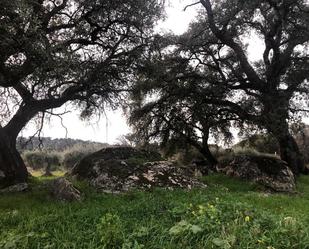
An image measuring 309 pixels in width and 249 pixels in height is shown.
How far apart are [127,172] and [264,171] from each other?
7819 millimetres

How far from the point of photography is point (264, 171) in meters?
18.5

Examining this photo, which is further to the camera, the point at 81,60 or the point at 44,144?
the point at 44,144

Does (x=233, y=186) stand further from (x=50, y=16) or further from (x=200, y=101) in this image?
(x=50, y=16)

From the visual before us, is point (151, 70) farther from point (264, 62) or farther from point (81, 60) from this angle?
point (264, 62)

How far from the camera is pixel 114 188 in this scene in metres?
13.5

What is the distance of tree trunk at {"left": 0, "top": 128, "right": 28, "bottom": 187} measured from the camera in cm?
1502

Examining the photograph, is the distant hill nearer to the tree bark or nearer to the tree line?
the tree line

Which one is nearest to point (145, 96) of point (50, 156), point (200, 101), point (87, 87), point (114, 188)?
point (200, 101)

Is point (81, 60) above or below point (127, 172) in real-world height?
above

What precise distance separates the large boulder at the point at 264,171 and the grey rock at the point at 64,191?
9.73 meters

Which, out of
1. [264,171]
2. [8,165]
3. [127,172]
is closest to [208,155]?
[264,171]

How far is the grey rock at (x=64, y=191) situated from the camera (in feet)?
38.1

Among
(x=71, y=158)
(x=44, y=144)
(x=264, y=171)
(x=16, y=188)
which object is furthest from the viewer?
(x=71, y=158)

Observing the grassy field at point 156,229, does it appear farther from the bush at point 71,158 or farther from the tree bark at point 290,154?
the bush at point 71,158
